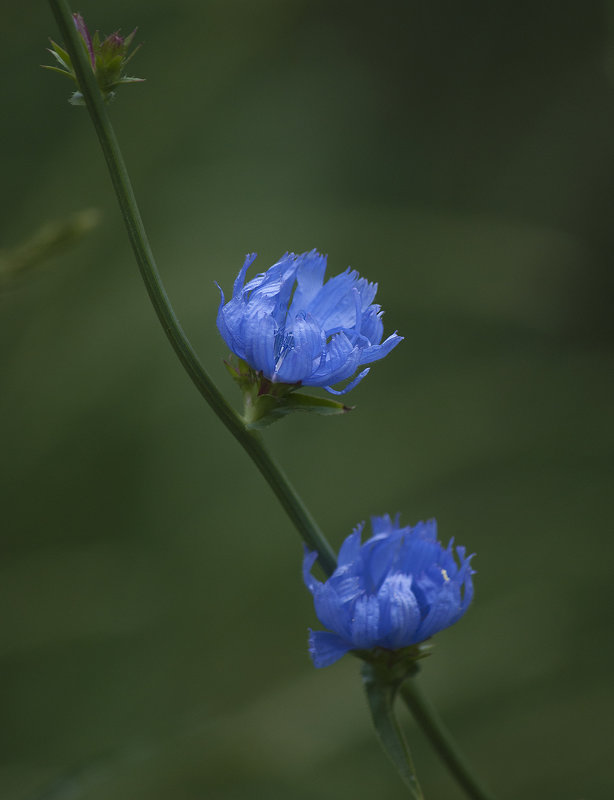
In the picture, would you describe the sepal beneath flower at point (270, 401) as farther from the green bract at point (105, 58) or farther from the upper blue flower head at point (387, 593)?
the green bract at point (105, 58)

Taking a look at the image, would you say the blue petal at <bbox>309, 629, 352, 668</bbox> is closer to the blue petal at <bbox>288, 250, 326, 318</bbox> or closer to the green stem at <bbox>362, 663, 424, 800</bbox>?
the green stem at <bbox>362, 663, 424, 800</bbox>

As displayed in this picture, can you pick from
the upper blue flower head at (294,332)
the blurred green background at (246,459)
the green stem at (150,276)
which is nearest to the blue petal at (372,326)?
the upper blue flower head at (294,332)

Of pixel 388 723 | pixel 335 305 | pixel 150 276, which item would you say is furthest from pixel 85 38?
pixel 388 723

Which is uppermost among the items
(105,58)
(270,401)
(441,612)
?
(105,58)

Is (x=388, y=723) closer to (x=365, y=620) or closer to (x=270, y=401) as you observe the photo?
(x=365, y=620)

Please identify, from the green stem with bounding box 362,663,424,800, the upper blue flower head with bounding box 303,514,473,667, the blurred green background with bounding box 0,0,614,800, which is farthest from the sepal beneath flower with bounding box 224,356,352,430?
the blurred green background with bounding box 0,0,614,800
